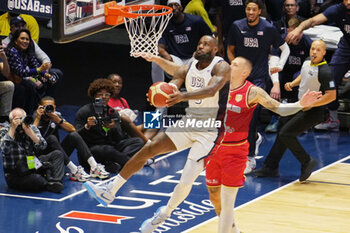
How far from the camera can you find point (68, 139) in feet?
35.7

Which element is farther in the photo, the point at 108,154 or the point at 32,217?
the point at 108,154

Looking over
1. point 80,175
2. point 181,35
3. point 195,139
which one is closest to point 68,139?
point 80,175

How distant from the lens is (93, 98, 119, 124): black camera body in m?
11.0

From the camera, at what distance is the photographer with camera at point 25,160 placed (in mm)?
9875

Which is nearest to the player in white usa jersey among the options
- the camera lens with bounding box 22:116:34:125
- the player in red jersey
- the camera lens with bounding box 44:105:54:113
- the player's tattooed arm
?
the player in red jersey

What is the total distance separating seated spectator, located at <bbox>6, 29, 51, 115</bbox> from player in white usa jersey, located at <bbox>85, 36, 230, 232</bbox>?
4.70 metres

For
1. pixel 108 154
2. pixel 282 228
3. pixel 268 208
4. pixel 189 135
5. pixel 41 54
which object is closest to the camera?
pixel 189 135

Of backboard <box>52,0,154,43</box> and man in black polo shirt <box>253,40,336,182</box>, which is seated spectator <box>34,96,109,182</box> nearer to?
backboard <box>52,0,154,43</box>

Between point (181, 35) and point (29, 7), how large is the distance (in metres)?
3.20

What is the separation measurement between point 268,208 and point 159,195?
152 cm

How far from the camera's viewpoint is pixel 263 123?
566 inches

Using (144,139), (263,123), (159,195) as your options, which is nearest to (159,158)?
(144,139)

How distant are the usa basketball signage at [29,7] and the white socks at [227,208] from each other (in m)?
5.28

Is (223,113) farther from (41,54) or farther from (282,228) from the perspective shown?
(41,54)
